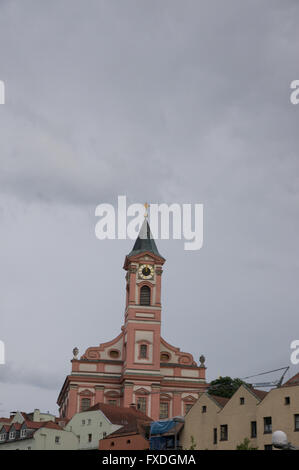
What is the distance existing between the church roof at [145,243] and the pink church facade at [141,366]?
82 cm

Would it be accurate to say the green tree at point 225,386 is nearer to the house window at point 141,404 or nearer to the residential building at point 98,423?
the house window at point 141,404

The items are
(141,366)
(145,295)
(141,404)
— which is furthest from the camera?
(145,295)

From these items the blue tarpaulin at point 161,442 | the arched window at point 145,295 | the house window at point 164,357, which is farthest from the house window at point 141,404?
the blue tarpaulin at point 161,442

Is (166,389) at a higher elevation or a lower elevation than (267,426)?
higher

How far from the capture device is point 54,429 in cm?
7981

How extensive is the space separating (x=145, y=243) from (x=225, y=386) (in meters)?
24.0

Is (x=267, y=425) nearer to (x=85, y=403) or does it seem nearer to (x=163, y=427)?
(x=163, y=427)

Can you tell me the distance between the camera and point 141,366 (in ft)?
320

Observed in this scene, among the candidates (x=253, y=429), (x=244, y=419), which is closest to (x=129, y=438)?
(x=244, y=419)

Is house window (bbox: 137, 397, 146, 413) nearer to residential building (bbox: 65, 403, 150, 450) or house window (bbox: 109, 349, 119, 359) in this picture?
house window (bbox: 109, 349, 119, 359)

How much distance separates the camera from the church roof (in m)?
105
